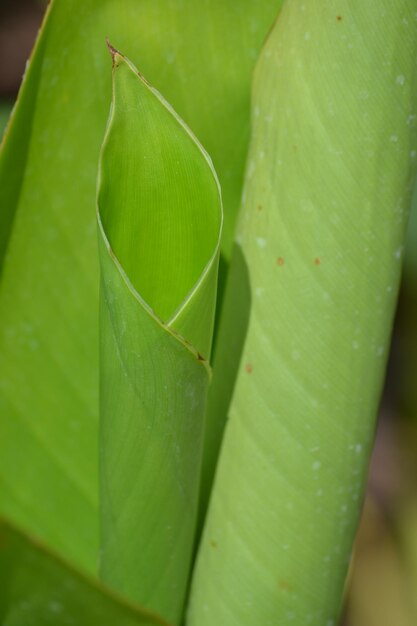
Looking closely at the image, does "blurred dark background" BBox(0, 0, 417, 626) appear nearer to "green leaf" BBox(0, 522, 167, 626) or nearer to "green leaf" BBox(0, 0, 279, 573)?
"green leaf" BBox(0, 0, 279, 573)

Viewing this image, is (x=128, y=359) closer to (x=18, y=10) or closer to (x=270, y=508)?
(x=270, y=508)

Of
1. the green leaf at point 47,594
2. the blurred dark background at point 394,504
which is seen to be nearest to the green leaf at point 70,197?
the green leaf at point 47,594

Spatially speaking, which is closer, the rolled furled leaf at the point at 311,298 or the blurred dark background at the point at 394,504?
the rolled furled leaf at the point at 311,298

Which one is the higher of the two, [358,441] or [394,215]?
[394,215]

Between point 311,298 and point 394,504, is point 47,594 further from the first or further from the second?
point 394,504

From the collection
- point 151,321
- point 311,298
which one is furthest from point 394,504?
point 151,321

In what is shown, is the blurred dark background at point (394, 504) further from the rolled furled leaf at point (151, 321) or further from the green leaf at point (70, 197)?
the rolled furled leaf at point (151, 321)

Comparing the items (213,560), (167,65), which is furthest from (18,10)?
(213,560)
